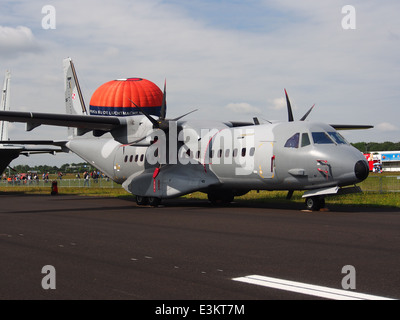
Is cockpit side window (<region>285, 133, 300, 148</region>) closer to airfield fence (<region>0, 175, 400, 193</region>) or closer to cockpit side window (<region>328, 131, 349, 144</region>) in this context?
cockpit side window (<region>328, 131, 349, 144</region>)

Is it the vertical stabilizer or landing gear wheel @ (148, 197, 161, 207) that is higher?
the vertical stabilizer

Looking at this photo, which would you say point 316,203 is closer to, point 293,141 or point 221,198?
point 293,141

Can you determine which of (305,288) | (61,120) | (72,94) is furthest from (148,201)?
→ (305,288)

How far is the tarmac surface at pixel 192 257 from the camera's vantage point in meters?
5.63

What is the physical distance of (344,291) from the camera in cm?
543

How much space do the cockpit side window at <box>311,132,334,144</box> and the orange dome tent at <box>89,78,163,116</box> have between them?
27.1 metres

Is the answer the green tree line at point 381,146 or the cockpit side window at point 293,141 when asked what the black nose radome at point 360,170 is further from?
the green tree line at point 381,146

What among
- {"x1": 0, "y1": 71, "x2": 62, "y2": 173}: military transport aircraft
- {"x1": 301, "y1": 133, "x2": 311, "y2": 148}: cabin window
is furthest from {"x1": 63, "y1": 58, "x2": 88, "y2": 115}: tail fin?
{"x1": 301, "y1": 133, "x2": 311, "y2": 148}: cabin window

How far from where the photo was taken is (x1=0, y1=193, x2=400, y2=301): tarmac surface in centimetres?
563

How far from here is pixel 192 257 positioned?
792 centimetres

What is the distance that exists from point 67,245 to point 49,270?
257 centimetres

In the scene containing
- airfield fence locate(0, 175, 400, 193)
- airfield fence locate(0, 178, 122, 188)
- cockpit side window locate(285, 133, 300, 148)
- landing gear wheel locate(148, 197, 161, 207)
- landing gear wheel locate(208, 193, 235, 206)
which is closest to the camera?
cockpit side window locate(285, 133, 300, 148)

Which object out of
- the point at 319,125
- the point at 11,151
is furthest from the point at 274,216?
the point at 11,151

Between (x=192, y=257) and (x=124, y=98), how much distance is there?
35611mm
